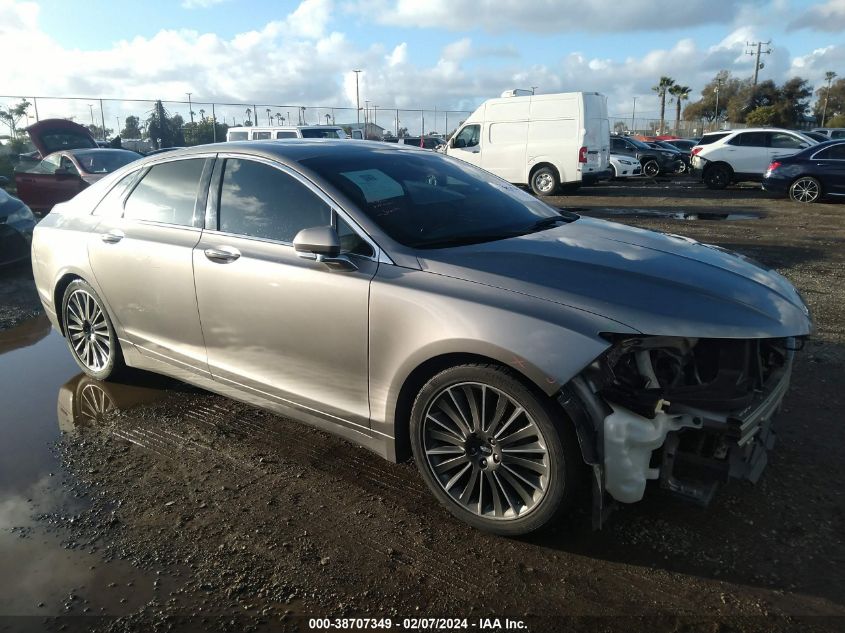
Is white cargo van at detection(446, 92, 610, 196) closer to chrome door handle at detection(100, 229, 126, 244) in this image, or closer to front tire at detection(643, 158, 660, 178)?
front tire at detection(643, 158, 660, 178)

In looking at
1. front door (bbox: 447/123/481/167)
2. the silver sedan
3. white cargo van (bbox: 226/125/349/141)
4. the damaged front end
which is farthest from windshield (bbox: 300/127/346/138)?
the damaged front end

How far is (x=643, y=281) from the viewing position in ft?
9.02

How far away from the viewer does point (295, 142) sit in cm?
392

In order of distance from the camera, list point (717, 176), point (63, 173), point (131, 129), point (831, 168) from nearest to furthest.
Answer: point (63, 173), point (831, 168), point (717, 176), point (131, 129)

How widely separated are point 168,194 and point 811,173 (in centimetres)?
1482

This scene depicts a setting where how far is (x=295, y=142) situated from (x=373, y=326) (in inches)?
61.6

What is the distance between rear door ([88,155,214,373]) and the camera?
379 centimetres

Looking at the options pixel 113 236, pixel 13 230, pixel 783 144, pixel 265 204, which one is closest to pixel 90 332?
pixel 113 236

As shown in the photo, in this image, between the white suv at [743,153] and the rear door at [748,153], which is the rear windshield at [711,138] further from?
the rear door at [748,153]

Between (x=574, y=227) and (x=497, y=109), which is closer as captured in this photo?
(x=574, y=227)

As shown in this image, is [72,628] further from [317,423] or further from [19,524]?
[317,423]

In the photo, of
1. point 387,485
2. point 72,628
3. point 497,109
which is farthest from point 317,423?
point 497,109

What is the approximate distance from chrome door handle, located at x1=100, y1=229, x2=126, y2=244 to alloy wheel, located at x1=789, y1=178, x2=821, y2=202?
15.0m

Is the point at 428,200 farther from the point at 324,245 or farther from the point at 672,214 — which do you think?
the point at 672,214
